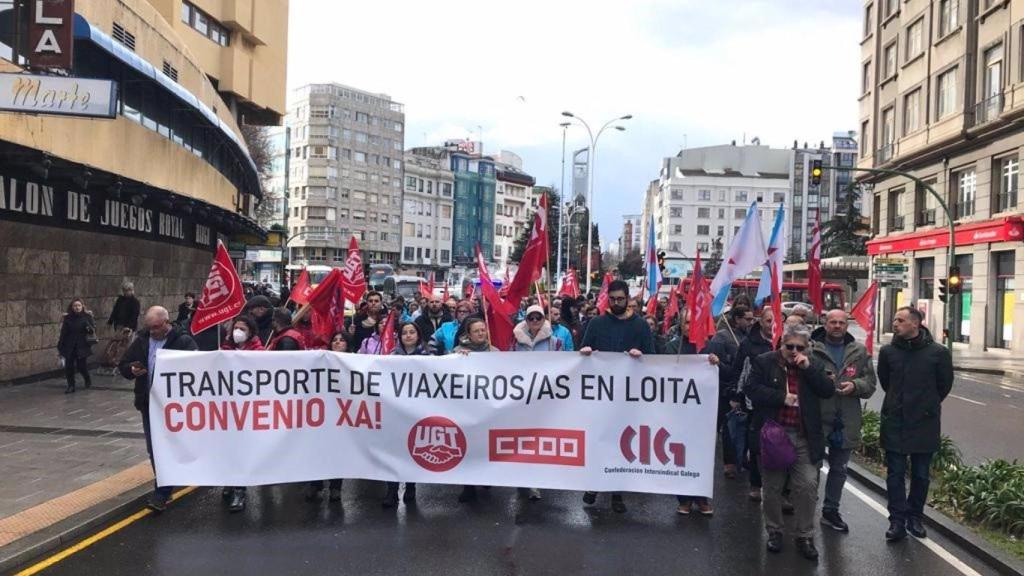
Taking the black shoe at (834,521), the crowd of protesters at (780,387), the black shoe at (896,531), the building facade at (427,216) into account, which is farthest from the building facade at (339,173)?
the black shoe at (896,531)

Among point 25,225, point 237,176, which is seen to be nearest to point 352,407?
point 25,225

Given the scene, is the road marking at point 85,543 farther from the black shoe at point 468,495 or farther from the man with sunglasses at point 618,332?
the man with sunglasses at point 618,332

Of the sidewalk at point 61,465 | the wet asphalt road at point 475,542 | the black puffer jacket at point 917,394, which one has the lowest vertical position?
the wet asphalt road at point 475,542

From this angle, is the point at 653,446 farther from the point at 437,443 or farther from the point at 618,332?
the point at 437,443

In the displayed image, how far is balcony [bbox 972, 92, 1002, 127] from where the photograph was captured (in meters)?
30.2

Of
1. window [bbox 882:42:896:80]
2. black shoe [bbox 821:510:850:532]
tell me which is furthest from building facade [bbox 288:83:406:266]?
black shoe [bbox 821:510:850:532]

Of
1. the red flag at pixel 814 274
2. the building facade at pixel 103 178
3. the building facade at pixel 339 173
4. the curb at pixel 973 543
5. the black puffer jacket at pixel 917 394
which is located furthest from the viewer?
the building facade at pixel 339 173

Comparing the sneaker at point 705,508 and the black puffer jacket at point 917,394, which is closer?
the black puffer jacket at point 917,394

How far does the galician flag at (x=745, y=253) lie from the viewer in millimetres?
8102

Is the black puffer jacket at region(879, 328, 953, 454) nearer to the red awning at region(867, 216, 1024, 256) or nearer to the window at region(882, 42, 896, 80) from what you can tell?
the red awning at region(867, 216, 1024, 256)

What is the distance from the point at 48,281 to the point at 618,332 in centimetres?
1170

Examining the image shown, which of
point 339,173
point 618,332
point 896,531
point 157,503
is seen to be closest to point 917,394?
point 896,531

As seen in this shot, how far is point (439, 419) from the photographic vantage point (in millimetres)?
6738

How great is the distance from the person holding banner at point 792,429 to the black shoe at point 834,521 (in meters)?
0.74
